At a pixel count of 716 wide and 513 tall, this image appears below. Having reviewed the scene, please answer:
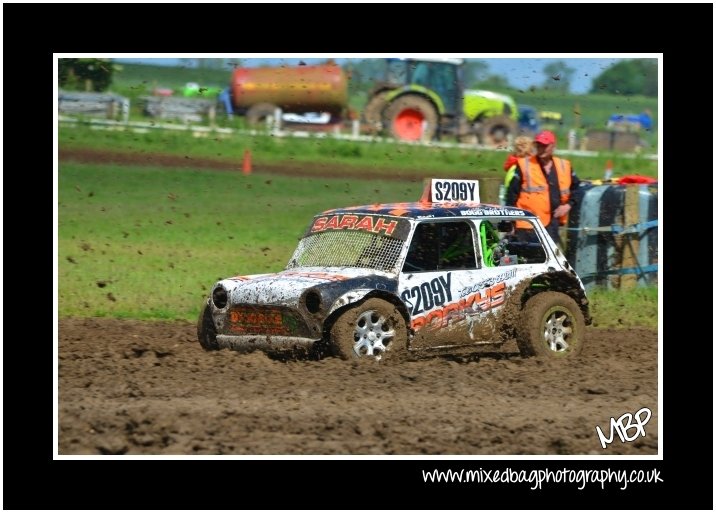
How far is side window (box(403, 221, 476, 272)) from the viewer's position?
388 inches

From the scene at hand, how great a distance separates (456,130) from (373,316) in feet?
63.3

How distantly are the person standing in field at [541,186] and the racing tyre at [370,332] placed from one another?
3.62 metres

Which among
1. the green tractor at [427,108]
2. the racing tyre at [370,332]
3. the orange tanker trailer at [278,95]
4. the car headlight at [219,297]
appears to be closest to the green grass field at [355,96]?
the orange tanker trailer at [278,95]

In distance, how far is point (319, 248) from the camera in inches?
405

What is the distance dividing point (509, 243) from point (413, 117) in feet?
55.0

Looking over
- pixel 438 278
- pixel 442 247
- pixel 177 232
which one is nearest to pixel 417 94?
pixel 177 232

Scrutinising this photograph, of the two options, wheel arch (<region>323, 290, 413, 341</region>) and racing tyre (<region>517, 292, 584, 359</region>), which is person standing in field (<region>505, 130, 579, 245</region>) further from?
wheel arch (<region>323, 290, 413, 341</region>)

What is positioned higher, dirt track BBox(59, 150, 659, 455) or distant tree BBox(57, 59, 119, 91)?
distant tree BBox(57, 59, 119, 91)

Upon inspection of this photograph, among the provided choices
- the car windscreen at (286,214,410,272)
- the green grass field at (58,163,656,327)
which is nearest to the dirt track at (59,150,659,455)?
the car windscreen at (286,214,410,272)

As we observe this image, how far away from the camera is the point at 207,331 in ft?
32.7

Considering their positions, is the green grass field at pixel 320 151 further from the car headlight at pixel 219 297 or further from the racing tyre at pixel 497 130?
the car headlight at pixel 219 297

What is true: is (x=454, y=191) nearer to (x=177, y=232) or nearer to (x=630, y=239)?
(x=630, y=239)

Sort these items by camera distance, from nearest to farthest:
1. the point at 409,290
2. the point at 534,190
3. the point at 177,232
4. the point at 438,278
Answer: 1. the point at 409,290
2. the point at 438,278
3. the point at 534,190
4. the point at 177,232

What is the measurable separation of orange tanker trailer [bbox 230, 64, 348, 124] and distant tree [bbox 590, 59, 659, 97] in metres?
7.76
